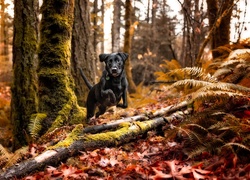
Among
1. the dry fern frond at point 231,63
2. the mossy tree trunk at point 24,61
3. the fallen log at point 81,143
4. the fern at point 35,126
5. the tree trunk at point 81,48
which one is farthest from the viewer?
the tree trunk at point 81,48

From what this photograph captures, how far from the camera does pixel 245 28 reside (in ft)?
25.3

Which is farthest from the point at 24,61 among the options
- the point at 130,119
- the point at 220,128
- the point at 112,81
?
the point at 220,128

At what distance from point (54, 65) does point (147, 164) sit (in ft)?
10.1

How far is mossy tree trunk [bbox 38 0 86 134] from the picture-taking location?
5336 mm

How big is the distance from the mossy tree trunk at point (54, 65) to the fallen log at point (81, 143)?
136cm

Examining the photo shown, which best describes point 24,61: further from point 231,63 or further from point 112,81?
point 231,63

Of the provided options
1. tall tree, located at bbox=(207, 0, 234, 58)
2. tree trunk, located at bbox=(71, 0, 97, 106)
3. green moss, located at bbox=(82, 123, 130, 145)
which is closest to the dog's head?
green moss, located at bbox=(82, 123, 130, 145)

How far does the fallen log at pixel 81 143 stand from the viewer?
3227mm

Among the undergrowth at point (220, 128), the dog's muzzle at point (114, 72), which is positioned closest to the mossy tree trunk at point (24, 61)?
the dog's muzzle at point (114, 72)

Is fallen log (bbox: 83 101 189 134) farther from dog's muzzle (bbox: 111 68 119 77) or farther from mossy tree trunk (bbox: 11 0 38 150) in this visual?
mossy tree trunk (bbox: 11 0 38 150)

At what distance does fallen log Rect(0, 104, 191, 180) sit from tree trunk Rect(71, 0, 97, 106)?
108 inches

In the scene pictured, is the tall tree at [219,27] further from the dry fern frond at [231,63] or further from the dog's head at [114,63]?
the dog's head at [114,63]

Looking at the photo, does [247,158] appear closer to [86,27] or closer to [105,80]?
[105,80]

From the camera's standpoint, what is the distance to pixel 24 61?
681 cm
